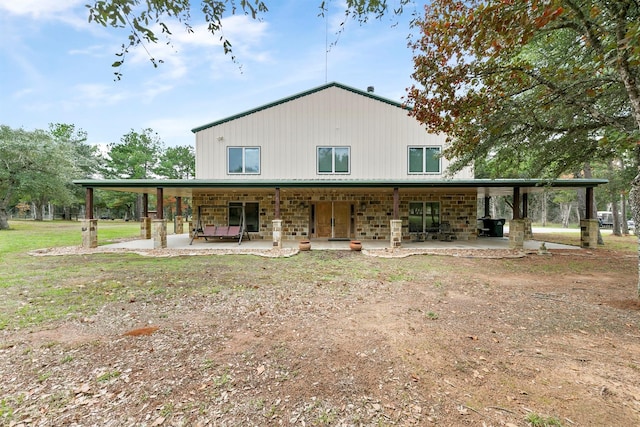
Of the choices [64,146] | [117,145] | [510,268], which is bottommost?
[510,268]

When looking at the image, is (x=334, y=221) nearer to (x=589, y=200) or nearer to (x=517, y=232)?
(x=517, y=232)

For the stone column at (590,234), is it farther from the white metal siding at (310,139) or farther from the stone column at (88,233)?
the stone column at (88,233)

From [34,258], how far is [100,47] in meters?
7.12

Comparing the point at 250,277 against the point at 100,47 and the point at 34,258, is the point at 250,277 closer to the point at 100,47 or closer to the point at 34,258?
the point at 100,47

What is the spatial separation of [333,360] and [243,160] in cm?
1184

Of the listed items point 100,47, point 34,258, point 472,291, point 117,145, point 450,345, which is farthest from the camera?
point 117,145

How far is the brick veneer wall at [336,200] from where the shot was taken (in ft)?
45.2

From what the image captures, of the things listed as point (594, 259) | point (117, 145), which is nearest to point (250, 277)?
point (594, 259)

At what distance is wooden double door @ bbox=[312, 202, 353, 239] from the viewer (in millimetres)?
14109

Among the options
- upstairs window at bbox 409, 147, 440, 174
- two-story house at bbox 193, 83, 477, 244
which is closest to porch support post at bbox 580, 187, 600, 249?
two-story house at bbox 193, 83, 477, 244

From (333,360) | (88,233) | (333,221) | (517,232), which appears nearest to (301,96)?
(333,221)

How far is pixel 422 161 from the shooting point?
1345 centimetres

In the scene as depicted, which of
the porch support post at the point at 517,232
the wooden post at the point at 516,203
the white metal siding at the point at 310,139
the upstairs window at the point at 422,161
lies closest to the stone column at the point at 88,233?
the white metal siding at the point at 310,139

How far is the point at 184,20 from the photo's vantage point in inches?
145
